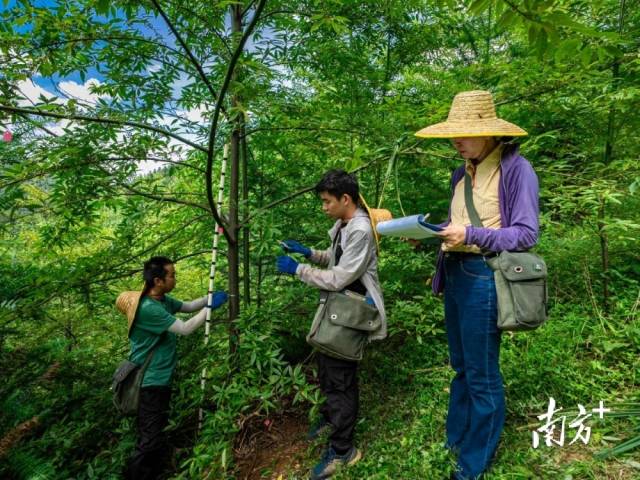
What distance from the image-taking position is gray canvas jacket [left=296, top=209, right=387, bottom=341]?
2.30 m

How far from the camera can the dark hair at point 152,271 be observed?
282 centimetres

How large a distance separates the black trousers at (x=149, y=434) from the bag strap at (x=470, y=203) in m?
2.47

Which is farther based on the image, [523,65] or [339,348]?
[523,65]

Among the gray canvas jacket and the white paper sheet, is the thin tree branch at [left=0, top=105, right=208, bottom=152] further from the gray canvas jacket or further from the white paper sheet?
the white paper sheet

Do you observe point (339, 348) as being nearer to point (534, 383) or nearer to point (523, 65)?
point (534, 383)

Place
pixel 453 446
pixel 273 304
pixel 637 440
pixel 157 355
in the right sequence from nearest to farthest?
pixel 637 440, pixel 453 446, pixel 273 304, pixel 157 355

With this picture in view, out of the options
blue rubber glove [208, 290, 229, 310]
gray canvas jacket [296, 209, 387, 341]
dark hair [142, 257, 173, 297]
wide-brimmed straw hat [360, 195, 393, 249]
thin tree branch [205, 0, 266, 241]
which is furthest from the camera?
blue rubber glove [208, 290, 229, 310]

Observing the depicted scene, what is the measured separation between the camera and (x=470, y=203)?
191 centimetres

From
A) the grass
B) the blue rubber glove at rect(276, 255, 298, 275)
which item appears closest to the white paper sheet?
the blue rubber glove at rect(276, 255, 298, 275)

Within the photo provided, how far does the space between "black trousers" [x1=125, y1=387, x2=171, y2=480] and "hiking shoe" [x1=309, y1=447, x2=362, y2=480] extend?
3.95 feet

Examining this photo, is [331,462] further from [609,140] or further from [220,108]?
[609,140]

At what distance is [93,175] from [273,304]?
1377 mm

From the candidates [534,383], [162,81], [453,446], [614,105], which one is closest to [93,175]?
[162,81]

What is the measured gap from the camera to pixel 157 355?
2.90 m
